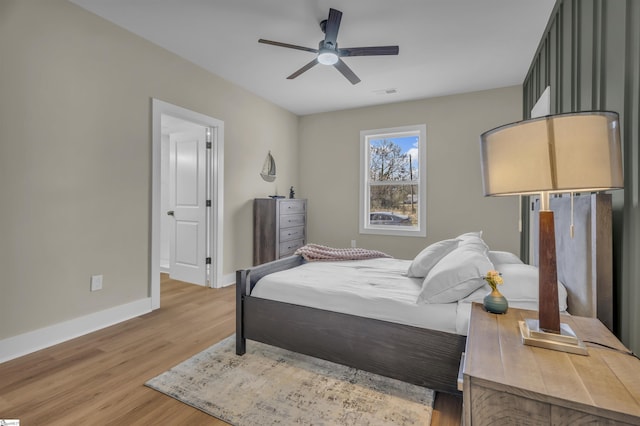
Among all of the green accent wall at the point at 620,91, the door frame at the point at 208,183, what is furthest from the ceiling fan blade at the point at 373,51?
the door frame at the point at 208,183

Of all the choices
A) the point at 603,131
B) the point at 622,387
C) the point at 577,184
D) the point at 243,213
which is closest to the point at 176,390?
the point at 622,387

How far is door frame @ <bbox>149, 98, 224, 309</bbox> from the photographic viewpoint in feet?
9.97

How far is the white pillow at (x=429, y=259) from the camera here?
84.9 inches

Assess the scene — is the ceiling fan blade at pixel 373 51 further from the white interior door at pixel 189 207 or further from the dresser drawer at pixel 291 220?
the dresser drawer at pixel 291 220

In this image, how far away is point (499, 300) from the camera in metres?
1.30

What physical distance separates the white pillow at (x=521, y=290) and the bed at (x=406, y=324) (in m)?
0.03

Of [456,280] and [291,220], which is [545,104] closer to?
[456,280]

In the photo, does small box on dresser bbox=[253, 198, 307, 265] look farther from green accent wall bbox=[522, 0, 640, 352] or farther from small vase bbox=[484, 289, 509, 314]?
green accent wall bbox=[522, 0, 640, 352]

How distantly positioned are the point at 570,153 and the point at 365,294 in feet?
4.08

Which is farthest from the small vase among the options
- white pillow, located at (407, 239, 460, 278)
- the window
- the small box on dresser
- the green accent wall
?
the window

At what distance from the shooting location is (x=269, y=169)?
472 centimetres

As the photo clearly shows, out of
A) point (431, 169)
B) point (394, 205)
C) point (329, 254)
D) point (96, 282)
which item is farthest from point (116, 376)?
point (431, 169)

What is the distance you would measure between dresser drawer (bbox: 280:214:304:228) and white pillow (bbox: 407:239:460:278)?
8.00ft

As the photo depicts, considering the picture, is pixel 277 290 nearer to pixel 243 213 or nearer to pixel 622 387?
pixel 622 387
